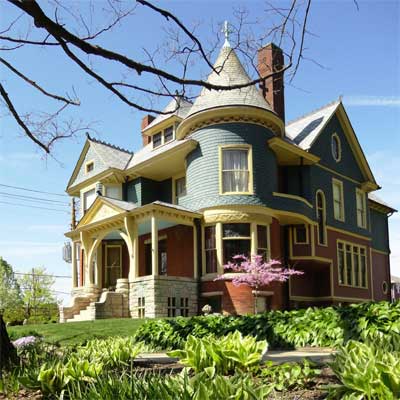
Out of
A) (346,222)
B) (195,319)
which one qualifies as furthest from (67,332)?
(346,222)

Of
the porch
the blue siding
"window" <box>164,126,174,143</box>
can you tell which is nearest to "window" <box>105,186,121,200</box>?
the porch

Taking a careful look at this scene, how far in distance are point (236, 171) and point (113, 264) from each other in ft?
28.4

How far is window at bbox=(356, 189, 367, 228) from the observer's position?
29172 mm

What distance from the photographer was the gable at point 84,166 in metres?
27.8

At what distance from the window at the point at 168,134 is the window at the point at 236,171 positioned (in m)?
5.25

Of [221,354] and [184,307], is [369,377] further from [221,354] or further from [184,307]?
[184,307]

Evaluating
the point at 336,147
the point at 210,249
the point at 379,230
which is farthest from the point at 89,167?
the point at 379,230

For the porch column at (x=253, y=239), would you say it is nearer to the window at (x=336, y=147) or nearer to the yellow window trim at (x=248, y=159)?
the yellow window trim at (x=248, y=159)

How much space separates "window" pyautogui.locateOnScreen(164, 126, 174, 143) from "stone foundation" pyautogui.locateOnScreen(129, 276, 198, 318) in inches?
311

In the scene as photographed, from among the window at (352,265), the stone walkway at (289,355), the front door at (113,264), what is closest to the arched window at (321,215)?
the window at (352,265)

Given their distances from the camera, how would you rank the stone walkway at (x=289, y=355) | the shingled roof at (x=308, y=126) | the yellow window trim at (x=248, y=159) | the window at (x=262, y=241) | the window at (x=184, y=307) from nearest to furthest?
the stone walkway at (x=289, y=355), the window at (x=184, y=307), the yellow window trim at (x=248, y=159), the window at (x=262, y=241), the shingled roof at (x=308, y=126)

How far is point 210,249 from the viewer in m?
21.6

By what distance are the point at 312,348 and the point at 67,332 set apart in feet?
25.9

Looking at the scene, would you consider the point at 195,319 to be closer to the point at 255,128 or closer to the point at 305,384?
the point at 305,384
